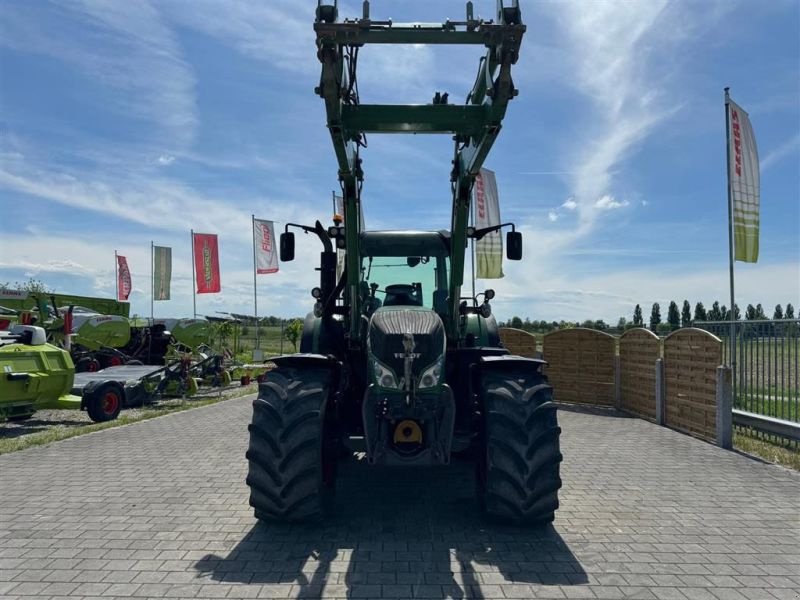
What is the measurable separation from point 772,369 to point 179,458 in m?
8.67

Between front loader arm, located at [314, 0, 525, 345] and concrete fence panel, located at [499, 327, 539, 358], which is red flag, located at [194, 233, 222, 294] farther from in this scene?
front loader arm, located at [314, 0, 525, 345]

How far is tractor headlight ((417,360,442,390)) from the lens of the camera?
483cm

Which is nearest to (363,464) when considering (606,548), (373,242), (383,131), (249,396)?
(373,242)

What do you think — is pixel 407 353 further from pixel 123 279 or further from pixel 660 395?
pixel 123 279

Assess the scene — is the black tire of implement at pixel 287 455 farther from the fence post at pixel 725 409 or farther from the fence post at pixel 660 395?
the fence post at pixel 660 395

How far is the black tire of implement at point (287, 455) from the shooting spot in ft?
15.5

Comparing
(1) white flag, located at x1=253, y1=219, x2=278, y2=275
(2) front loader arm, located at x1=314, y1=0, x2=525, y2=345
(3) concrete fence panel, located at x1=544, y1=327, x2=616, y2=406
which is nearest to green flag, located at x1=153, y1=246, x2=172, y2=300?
(1) white flag, located at x1=253, y1=219, x2=278, y2=275

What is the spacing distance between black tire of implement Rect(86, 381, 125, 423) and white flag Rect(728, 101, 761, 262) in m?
11.3

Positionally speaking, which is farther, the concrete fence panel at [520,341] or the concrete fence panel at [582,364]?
the concrete fence panel at [520,341]

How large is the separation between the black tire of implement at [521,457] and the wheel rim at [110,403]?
343 inches

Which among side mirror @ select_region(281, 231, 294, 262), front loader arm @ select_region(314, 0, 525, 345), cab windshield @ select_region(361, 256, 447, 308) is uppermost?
front loader arm @ select_region(314, 0, 525, 345)

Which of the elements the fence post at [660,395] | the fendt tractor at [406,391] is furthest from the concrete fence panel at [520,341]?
the fendt tractor at [406,391]

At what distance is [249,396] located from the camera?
1554 cm

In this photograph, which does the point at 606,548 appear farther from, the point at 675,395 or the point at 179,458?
the point at 675,395
